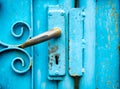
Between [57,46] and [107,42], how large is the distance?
0.20 m

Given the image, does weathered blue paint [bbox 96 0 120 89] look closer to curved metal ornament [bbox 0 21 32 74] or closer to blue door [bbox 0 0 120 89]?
blue door [bbox 0 0 120 89]

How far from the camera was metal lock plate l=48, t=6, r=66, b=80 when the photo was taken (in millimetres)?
1187

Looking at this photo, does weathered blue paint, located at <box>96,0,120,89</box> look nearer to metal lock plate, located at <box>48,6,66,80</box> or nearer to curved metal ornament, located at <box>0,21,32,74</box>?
metal lock plate, located at <box>48,6,66,80</box>

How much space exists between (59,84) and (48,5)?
32 centimetres

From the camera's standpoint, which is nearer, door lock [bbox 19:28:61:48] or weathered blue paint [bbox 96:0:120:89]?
door lock [bbox 19:28:61:48]

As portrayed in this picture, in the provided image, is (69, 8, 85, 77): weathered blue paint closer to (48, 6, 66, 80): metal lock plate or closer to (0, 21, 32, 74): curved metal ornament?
(48, 6, 66, 80): metal lock plate

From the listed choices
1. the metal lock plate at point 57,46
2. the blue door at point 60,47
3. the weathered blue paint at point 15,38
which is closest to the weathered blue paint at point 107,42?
the blue door at point 60,47

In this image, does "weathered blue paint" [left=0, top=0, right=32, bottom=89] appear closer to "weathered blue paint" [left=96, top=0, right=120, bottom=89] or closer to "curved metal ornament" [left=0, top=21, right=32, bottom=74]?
"curved metal ornament" [left=0, top=21, right=32, bottom=74]

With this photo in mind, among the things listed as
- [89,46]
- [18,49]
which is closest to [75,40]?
[89,46]

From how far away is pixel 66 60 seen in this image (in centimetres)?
120

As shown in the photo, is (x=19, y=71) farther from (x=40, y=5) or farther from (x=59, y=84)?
(x=40, y=5)

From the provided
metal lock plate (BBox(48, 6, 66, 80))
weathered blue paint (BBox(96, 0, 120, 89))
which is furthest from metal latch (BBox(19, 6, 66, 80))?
weathered blue paint (BBox(96, 0, 120, 89))

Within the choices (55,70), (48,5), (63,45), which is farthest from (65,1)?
(55,70)

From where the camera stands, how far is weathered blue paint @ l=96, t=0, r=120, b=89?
3.98 feet
